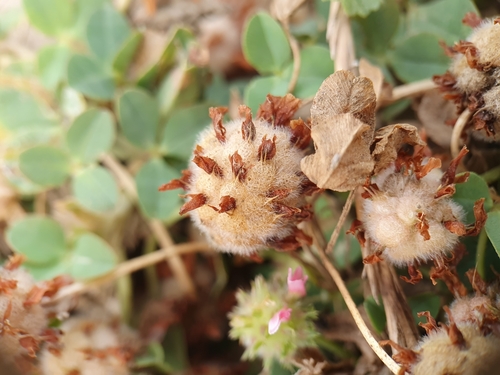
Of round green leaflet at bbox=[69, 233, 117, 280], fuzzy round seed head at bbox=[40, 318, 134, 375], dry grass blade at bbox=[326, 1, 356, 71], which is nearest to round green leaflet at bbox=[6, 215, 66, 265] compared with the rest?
round green leaflet at bbox=[69, 233, 117, 280]

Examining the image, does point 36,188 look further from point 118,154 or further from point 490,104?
point 490,104

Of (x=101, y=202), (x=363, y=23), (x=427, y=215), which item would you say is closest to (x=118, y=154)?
(x=101, y=202)

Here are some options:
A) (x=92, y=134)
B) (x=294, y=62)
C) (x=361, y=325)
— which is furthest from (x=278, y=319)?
(x=92, y=134)

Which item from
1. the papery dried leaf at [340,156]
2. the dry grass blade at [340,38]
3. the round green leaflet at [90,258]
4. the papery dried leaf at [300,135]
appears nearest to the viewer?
the papery dried leaf at [340,156]

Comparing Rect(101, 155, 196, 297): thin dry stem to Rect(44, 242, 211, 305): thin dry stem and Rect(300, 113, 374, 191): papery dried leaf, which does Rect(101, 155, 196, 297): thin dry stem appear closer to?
Rect(44, 242, 211, 305): thin dry stem

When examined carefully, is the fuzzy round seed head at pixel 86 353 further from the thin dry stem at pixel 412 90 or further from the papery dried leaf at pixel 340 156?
the thin dry stem at pixel 412 90

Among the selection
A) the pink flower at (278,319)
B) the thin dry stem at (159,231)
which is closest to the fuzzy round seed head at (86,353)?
the thin dry stem at (159,231)

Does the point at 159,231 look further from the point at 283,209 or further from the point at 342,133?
the point at 342,133

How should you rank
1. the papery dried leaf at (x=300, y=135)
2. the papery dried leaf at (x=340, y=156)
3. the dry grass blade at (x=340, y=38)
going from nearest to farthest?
the papery dried leaf at (x=340, y=156), the papery dried leaf at (x=300, y=135), the dry grass blade at (x=340, y=38)
